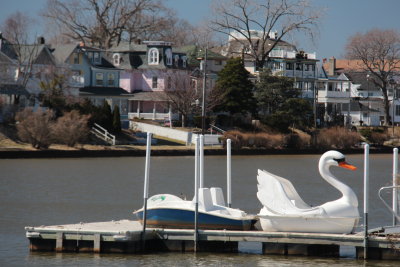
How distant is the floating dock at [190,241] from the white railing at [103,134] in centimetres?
4371

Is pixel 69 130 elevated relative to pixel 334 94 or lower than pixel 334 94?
lower

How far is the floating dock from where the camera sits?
23.4 m

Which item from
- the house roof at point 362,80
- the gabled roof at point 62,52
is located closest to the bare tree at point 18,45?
the gabled roof at point 62,52

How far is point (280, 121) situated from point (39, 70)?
22020 mm

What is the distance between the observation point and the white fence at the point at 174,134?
2943 inches

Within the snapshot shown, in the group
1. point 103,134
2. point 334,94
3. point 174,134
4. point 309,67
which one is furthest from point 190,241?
point 334,94

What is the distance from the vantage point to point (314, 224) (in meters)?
24.0

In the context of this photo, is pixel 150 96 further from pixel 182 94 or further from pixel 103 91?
pixel 182 94

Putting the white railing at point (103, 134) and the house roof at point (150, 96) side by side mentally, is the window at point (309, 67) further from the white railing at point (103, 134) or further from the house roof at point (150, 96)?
the white railing at point (103, 134)

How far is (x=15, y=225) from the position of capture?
31109mm

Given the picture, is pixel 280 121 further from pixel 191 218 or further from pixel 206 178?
pixel 191 218

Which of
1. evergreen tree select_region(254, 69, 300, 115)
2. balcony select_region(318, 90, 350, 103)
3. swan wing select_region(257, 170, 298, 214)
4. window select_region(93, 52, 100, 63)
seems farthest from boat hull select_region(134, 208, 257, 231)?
balcony select_region(318, 90, 350, 103)

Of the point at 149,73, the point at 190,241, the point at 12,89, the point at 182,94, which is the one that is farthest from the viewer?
the point at 149,73

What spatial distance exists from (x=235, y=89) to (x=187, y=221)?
196 feet
